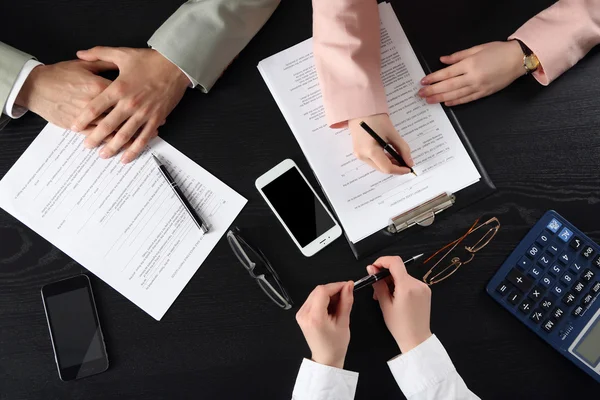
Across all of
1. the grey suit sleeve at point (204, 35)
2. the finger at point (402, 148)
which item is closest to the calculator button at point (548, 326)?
the finger at point (402, 148)

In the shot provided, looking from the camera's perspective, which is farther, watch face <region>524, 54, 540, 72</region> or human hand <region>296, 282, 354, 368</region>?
watch face <region>524, 54, 540, 72</region>

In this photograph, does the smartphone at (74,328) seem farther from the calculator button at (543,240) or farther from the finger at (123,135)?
the calculator button at (543,240)

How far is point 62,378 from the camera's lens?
27.3 inches

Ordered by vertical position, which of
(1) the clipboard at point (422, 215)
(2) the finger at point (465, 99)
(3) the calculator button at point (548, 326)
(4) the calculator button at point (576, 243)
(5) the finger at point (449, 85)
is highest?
(5) the finger at point (449, 85)

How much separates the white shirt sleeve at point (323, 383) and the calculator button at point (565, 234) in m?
0.37

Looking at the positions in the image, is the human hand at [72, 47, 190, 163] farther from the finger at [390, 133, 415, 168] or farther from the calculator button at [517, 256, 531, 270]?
the calculator button at [517, 256, 531, 270]

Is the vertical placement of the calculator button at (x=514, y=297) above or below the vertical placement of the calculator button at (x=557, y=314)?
above

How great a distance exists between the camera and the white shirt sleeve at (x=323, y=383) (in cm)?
66

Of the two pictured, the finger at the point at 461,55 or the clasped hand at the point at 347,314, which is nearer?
the clasped hand at the point at 347,314

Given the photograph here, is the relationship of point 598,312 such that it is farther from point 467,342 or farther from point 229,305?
point 229,305

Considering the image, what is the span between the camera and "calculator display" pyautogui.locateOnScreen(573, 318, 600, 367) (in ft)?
2.24

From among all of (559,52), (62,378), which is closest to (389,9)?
(559,52)

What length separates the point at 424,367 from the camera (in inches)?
26.3

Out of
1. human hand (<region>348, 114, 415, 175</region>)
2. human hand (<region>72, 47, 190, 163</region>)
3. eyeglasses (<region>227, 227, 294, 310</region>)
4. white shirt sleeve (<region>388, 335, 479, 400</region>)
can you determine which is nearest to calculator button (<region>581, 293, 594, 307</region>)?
white shirt sleeve (<region>388, 335, 479, 400</region>)
